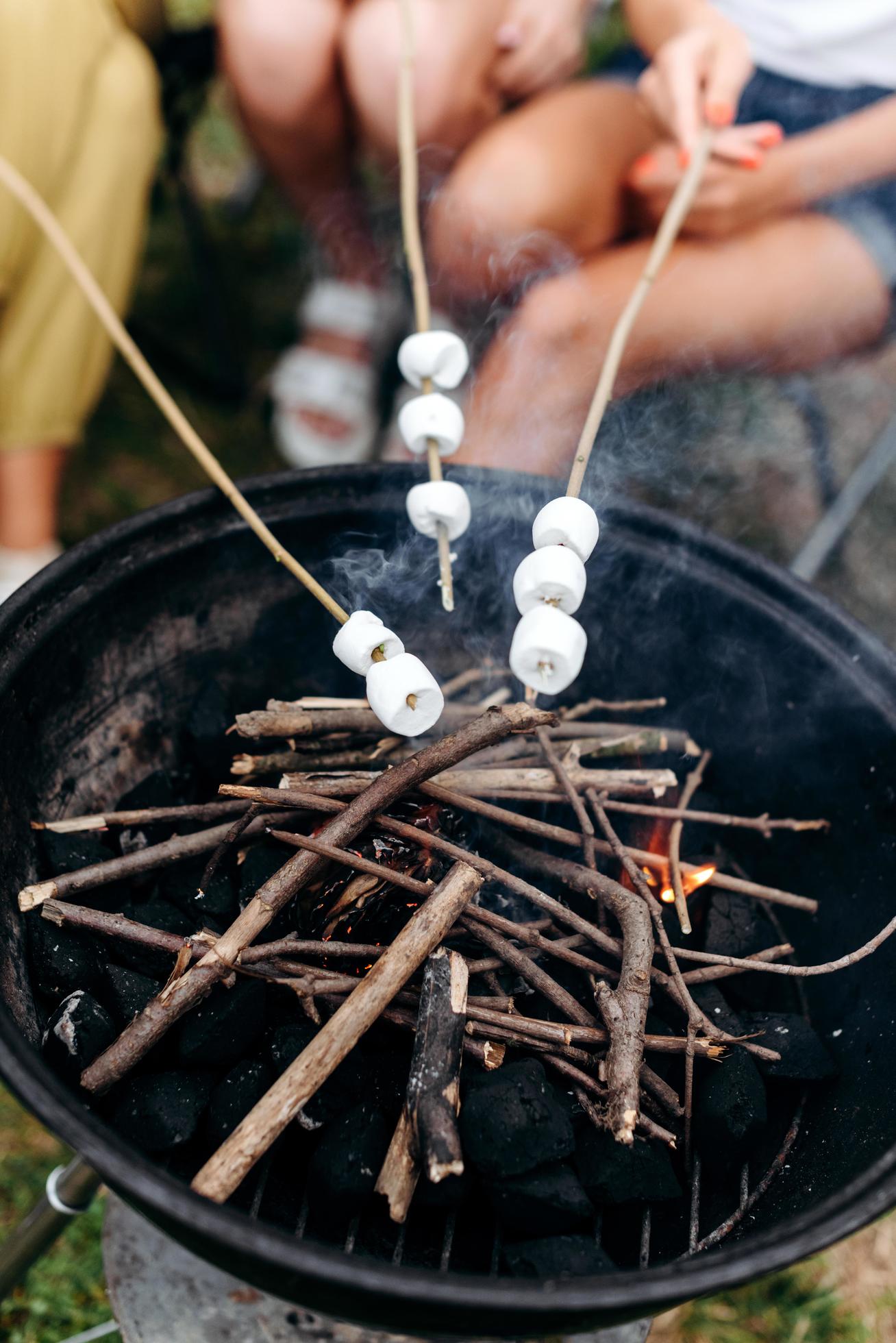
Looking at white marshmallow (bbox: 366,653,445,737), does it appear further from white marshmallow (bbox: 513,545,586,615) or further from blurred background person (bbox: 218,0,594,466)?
blurred background person (bbox: 218,0,594,466)

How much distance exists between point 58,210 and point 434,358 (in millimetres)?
1487

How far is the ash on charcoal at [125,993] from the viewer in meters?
1.36

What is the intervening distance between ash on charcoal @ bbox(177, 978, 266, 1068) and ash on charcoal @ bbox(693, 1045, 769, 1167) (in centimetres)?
64

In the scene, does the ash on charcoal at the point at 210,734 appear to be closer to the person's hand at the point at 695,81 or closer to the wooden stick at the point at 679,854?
the wooden stick at the point at 679,854

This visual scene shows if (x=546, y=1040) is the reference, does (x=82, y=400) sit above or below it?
above

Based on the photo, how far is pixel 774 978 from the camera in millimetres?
1625

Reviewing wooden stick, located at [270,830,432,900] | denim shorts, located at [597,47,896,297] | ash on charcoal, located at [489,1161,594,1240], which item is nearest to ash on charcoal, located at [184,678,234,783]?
wooden stick, located at [270,830,432,900]

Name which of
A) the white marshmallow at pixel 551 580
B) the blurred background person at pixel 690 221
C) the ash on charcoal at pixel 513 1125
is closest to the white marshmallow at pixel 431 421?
the white marshmallow at pixel 551 580

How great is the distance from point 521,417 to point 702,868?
44.1 inches

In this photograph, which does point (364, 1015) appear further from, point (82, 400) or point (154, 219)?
point (154, 219)

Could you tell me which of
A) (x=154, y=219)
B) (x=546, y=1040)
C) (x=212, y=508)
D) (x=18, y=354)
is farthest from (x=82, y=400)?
(x=546, y=1040)

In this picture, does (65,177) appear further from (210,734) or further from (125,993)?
(125,993)

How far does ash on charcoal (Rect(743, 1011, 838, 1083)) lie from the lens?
1423 mm

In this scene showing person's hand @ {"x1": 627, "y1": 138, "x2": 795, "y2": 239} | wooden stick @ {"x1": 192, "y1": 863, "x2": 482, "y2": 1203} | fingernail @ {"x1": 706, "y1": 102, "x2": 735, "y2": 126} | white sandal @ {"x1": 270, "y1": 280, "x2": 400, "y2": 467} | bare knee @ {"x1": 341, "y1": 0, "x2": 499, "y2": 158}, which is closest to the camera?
wooden stick @ {"x1": 192, "y1": 863, "x2": 482, "y2": 1203}
